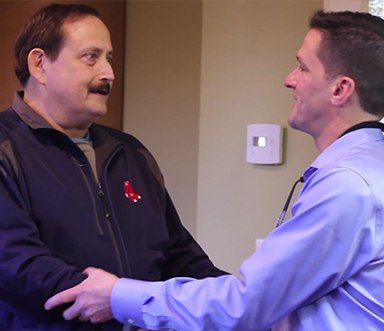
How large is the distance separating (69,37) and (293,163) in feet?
2.73

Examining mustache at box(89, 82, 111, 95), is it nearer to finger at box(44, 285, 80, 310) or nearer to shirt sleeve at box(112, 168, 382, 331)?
finger at box(44, 285, 80, 310)

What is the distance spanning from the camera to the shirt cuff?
1059 mm

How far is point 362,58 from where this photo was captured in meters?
1.12

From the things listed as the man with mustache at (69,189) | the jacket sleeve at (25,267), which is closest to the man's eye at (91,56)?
the man with mustache at (69,189)

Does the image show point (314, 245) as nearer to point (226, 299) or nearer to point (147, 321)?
point (226, 299)

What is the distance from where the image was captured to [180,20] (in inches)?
85.2

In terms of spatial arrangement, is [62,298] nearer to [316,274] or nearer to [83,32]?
[316,274]

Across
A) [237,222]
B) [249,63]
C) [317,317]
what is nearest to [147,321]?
[317,317]

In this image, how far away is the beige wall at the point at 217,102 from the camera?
1.90 meters

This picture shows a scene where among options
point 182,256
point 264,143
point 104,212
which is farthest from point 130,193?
point 264,143

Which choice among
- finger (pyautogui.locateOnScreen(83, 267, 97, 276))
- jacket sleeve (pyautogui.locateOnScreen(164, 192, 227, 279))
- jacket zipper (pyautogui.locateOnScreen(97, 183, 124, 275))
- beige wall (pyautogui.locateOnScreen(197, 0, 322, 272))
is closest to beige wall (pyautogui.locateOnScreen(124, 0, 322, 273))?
beige wall (pyautogui.locateOnScreen(197, 0, 322, 272))

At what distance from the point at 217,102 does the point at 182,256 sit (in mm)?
712

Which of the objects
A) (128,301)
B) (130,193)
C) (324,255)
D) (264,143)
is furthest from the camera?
(264,143)

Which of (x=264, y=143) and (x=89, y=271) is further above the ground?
(x=264, y=143)
